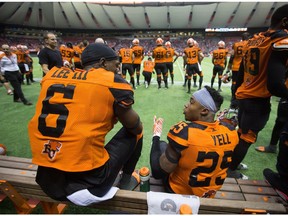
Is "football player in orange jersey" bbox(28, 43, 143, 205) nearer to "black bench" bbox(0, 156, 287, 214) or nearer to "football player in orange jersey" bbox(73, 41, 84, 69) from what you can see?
"black bench" bbox(0, 156, 287, 214)

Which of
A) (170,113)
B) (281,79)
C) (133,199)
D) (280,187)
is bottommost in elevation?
(170,113)

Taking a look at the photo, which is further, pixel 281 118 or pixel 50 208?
pixel 281 118

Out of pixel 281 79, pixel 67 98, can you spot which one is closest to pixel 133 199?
pixel 67 98

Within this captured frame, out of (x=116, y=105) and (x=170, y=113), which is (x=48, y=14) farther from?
(x=116, y=105)

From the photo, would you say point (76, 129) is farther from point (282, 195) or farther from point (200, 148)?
point (282, 195)

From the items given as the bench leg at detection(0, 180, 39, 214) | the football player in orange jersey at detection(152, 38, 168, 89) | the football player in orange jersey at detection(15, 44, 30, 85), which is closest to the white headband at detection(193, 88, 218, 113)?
the bench leg at detection(0, 180, 39, 214)

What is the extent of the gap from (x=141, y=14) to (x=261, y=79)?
1970 inches

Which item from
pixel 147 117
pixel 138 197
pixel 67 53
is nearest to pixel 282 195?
pixel 138 197

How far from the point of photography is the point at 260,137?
467 cm

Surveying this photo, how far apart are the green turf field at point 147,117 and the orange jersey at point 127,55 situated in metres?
1.43

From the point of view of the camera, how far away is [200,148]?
169cm

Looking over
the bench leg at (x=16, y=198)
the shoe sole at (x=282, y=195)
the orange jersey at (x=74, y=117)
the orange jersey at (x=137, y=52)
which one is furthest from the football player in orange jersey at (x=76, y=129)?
the orange jersey at (x=137, y=52)

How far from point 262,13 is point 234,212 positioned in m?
51.8

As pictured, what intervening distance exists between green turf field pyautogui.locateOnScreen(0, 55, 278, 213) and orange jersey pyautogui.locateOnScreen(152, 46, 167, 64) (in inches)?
53.6
